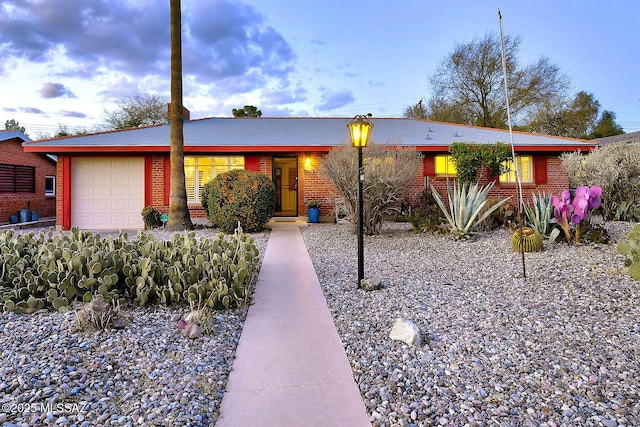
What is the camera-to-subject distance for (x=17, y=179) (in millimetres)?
14055

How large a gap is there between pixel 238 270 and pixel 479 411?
8.91 ft

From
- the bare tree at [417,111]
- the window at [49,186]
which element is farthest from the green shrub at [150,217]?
the bare tree at [417,111]

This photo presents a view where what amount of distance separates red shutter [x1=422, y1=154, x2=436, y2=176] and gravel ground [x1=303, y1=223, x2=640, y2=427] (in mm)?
6402

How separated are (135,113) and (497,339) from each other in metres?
28.5

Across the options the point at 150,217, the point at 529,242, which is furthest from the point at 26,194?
the point at 529,242

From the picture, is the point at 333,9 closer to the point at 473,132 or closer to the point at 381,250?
the point at 473,132

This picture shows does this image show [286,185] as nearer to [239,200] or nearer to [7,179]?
[239,200]

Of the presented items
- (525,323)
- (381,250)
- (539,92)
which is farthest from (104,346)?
(539,92)

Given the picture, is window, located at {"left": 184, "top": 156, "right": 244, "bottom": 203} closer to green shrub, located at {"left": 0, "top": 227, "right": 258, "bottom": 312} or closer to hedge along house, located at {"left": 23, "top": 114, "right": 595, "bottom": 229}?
hedge along house, located at {"left": 23, "top": 114, "right": 595, "bottom": 229}

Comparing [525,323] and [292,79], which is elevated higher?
[292,79]

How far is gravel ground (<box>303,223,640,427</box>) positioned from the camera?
2.12 m

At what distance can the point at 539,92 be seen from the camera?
74.8 feet

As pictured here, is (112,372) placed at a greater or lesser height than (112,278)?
lesser

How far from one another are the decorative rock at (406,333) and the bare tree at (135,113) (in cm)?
2697
